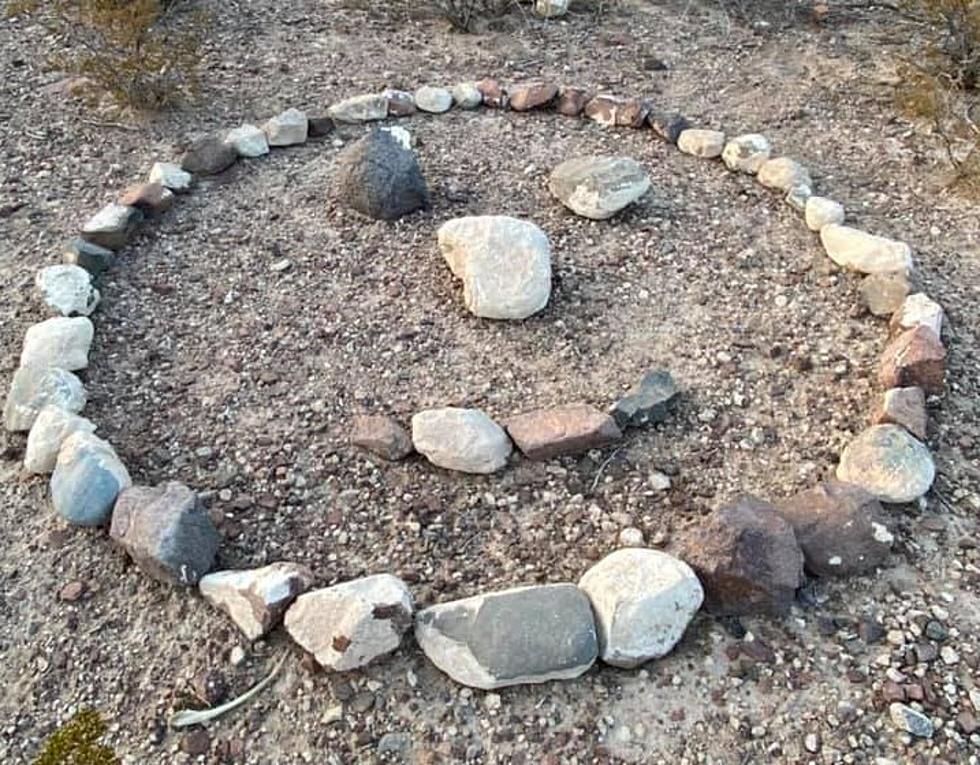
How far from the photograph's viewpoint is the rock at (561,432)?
9.36 feet

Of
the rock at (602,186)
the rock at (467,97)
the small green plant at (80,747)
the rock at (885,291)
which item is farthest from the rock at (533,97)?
the small green plant at (80,747)

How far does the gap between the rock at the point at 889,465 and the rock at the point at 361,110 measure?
2455 millimetres

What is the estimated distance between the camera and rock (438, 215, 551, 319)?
10.8 feet

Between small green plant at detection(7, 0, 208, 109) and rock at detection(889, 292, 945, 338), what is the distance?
3.00 m

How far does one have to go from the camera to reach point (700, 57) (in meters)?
4.86

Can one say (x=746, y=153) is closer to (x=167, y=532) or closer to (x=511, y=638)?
(x=511, y=638)

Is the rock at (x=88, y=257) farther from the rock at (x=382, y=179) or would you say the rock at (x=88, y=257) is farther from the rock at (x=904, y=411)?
the rock at (x=904, y=411)

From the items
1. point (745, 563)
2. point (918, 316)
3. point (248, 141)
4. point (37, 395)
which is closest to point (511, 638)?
point (745, 563)

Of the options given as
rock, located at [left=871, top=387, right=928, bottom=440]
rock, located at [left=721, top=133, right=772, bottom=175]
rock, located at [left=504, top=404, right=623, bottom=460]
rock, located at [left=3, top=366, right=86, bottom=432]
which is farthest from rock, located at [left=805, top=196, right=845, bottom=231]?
rock, located at [left=3, top=366, right=86, bottom=432]

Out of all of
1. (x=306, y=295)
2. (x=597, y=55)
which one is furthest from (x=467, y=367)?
(x=597, y=55)

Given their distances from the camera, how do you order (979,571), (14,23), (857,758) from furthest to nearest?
(14,23) → (979,571) → (857,758)

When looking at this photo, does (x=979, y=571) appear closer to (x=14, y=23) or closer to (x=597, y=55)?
(x=597, y=55)

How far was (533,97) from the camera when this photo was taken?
4.37 m

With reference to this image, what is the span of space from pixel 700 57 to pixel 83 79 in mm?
2737
